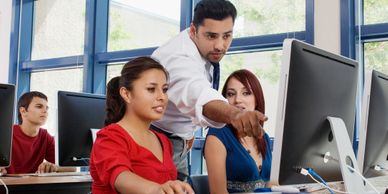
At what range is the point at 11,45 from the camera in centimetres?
498

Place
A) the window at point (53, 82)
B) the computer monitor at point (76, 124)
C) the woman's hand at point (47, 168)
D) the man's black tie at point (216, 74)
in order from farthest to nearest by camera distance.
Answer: the window at point (53, 82)
the woman's hand at point (47, 168)
the computer monitor at point (76, 124)
the man's black tie at point (216, 74)

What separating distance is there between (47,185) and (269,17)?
6.46 feet

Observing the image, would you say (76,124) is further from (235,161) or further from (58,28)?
(58,28)

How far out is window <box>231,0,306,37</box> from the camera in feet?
10.6

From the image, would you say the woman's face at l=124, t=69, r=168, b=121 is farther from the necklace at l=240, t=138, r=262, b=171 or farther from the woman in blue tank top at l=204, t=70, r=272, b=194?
the necklace at l=240, t=138, r=262, b=171

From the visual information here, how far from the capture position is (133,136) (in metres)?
1.51

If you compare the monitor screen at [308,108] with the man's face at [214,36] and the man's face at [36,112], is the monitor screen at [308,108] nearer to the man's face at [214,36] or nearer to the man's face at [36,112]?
the man's face at [214,36]

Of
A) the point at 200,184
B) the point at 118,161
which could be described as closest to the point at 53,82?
the point at 200,184

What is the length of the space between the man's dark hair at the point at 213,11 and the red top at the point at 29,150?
184 centimetres

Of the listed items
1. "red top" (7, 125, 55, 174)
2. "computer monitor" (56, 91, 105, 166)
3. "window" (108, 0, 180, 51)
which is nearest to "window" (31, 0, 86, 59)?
"window" (108, 0, 180, 51)

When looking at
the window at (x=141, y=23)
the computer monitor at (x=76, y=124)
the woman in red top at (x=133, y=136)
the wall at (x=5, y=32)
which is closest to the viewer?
the woman in red top at (x=133, y=136)

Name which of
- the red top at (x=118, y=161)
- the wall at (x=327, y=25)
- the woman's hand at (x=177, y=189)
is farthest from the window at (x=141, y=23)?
the woman's hand at (x=177, y=189)

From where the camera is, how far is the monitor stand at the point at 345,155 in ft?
4.16

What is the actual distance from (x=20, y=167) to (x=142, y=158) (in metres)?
1.90
